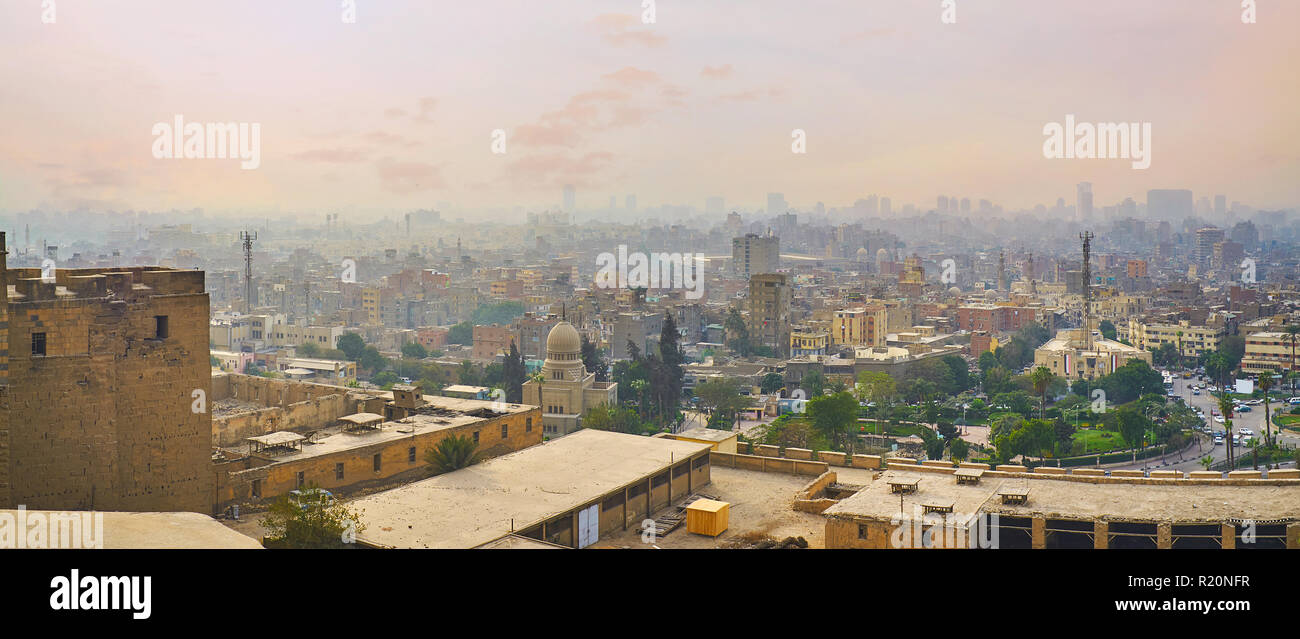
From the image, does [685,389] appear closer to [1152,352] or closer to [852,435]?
[852,435]

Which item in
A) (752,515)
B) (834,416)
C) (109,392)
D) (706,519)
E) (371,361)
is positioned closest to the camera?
(109,392)

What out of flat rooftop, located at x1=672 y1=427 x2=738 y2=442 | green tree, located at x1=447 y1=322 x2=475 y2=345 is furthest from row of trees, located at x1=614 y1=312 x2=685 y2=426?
green tree, located at x1=447 y1=322 x2=475 y2=345

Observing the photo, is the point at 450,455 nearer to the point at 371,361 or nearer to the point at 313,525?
the point at 313,525

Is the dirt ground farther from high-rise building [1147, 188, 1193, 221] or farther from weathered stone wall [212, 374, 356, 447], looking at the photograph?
high-rise building [1147, 188, 1193, 221]

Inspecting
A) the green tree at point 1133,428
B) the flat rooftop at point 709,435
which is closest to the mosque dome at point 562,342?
the flat rooftop at point 709,435

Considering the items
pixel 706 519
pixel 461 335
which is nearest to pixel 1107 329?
pixel 461 335
